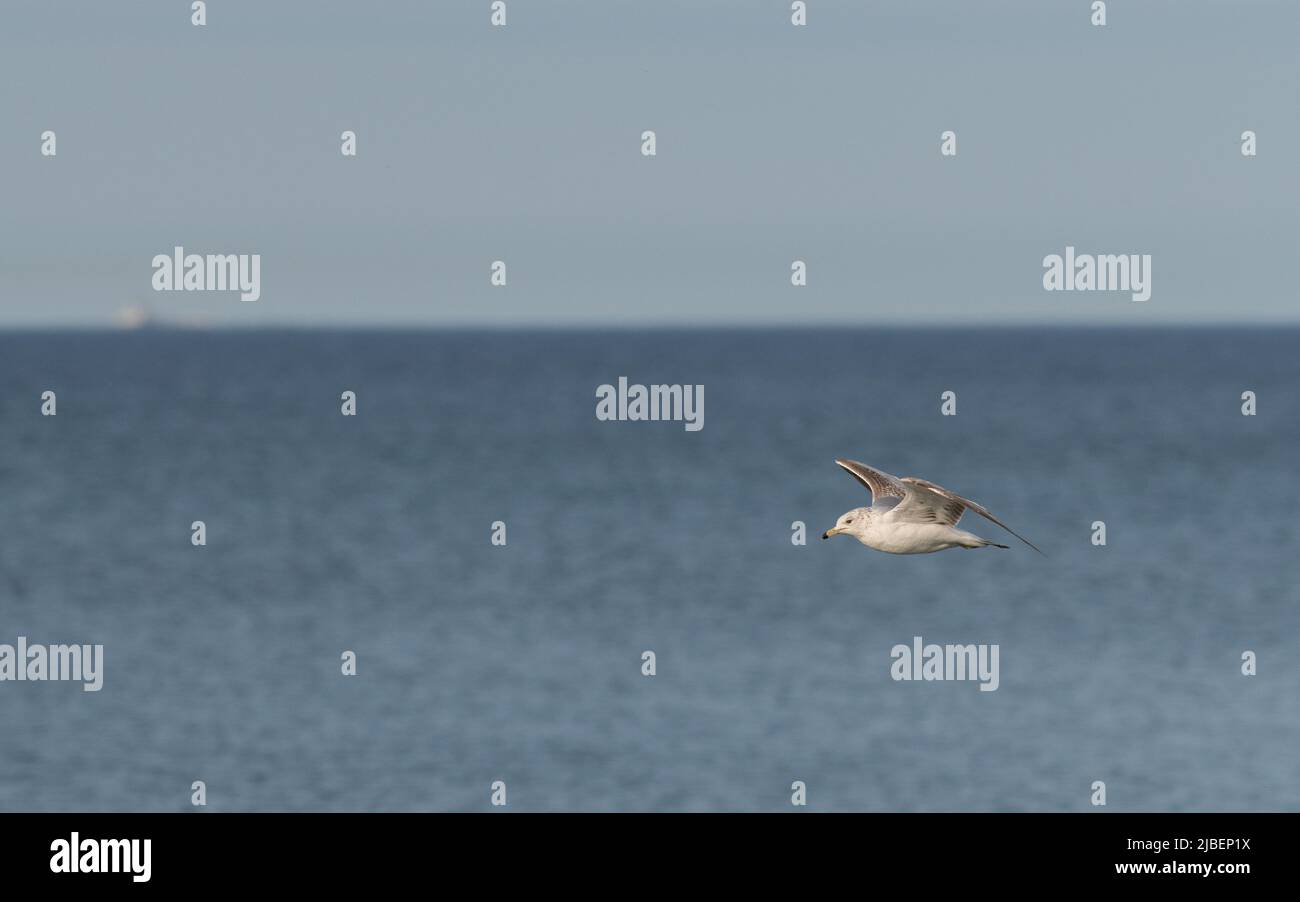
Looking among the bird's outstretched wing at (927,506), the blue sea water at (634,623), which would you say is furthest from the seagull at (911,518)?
the blue sea water at (634,623)

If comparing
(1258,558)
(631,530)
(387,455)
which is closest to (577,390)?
(387,455)

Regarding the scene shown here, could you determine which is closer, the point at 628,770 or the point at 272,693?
the point at 628,770

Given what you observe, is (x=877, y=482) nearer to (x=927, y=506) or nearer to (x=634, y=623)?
(x=927, y=506)

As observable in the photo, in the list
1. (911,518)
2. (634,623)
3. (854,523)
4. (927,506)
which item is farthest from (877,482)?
(634,623)

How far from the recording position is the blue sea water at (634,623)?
34.7 metres

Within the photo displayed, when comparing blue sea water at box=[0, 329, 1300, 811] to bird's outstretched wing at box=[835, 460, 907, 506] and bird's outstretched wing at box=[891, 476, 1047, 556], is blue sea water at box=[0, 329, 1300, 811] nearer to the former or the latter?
bird's outstretched wing at box=[835, 460, 907, 506]

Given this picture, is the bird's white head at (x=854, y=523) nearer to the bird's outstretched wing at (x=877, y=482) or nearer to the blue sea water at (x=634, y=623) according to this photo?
the bird's outstretched wing at (x=877, y=482)

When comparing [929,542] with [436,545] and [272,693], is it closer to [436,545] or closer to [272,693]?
[272,693]

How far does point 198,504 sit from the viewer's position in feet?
267

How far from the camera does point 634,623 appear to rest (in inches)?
1954

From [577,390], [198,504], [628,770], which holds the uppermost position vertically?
[577,390]

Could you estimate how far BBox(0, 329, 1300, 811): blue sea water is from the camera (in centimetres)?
3472

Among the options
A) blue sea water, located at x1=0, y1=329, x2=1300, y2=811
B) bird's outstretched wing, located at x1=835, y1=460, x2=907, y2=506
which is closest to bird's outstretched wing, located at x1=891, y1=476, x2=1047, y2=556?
bird's outstretched wing, located at x1=835, y1=460, x2=907, y2=506

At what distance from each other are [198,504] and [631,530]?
21.1 metres
